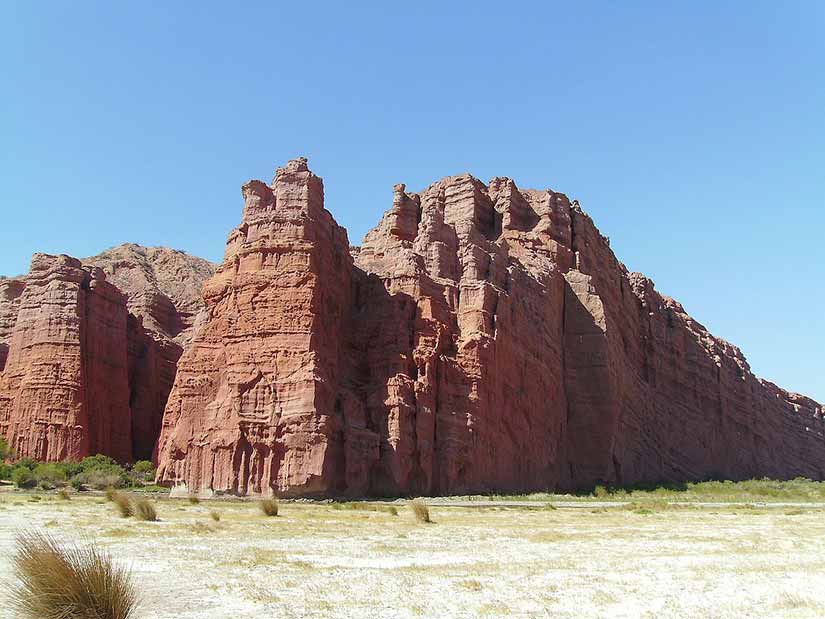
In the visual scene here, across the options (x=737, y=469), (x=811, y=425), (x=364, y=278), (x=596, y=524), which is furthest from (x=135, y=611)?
(x=811, y=425)

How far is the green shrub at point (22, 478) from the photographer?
46688 mm

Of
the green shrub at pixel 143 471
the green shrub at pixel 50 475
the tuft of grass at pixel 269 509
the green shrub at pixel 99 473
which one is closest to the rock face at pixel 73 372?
the green shrub at pixel 99 473

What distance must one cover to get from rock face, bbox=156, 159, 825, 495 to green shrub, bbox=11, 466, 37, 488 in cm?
800

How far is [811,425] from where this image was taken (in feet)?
383

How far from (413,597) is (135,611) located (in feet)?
13.5

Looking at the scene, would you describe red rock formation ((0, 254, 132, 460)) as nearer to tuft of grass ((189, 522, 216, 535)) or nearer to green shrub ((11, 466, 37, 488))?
green shrub ((11, 466, 37, 488))

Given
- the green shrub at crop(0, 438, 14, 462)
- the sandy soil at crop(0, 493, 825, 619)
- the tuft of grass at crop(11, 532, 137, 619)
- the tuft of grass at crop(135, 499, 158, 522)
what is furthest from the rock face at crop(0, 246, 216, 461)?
the tuft of grass at crop(11, 532, 137, 619)

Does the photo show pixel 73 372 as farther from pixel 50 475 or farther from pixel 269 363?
pixel 269 363

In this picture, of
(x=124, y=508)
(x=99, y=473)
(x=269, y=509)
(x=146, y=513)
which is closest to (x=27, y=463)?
(x=99, y=473)

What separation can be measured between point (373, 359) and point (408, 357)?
2333 millimetres

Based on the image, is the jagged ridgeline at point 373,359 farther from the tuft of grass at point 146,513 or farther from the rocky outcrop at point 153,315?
the tuft of grass at point 146,513

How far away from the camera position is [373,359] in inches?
1900

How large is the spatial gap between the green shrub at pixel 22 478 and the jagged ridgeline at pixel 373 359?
572 centimetres

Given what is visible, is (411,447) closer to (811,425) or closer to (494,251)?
(494,251)
